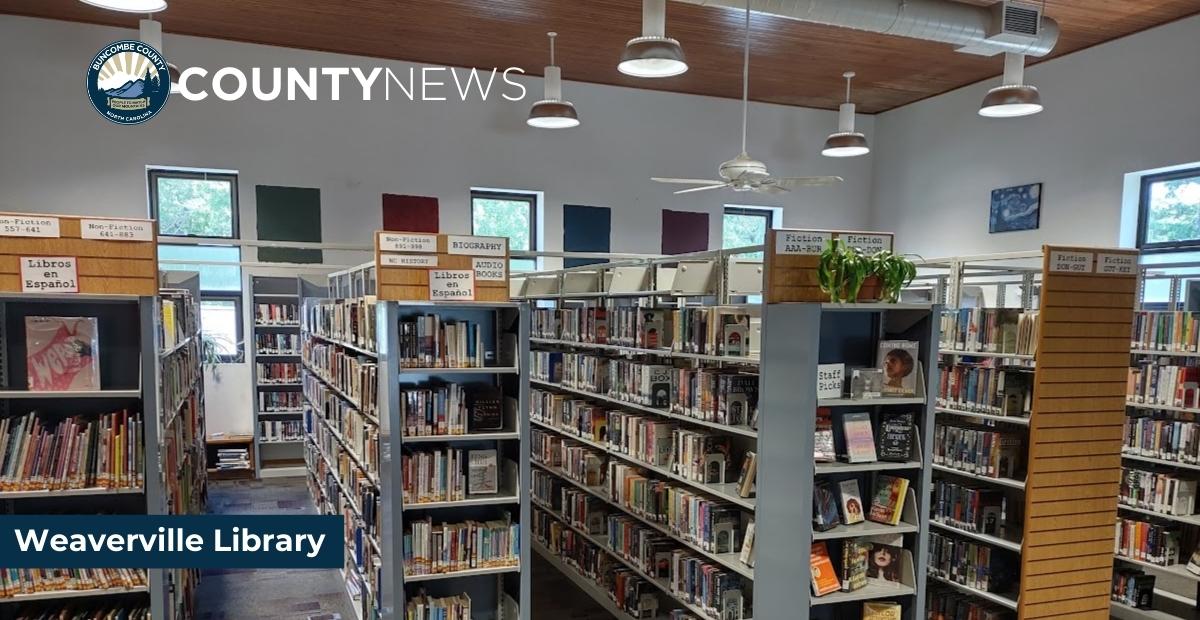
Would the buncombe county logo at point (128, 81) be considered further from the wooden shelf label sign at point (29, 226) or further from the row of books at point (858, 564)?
the row of books at point (858, 564)

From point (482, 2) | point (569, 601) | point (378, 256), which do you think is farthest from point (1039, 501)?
point (482, 2)

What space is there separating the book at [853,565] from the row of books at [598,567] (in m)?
1.42

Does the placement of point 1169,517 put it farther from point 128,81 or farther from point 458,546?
point 128,81

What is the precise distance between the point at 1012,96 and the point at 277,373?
27.9 feet

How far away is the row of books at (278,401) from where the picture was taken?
341 inches

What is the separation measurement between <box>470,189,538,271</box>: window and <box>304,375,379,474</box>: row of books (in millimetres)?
3291

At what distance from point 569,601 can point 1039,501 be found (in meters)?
3.21

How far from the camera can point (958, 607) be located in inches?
177

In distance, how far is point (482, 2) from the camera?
23.0ft

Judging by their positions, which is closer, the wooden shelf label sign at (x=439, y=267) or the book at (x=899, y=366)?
the book at (x=899, y=366)

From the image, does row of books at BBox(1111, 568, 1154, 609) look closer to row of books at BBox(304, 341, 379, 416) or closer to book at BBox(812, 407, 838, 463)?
book at BBox(812, 407, 838, 463)

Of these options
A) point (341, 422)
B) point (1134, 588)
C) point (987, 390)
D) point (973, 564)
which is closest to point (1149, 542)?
point (1134, 588)

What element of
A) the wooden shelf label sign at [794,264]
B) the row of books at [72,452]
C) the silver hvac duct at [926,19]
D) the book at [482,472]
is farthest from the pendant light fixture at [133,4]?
the wooden shelf label sign at [794,264]

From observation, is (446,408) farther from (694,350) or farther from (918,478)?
(918,478)
